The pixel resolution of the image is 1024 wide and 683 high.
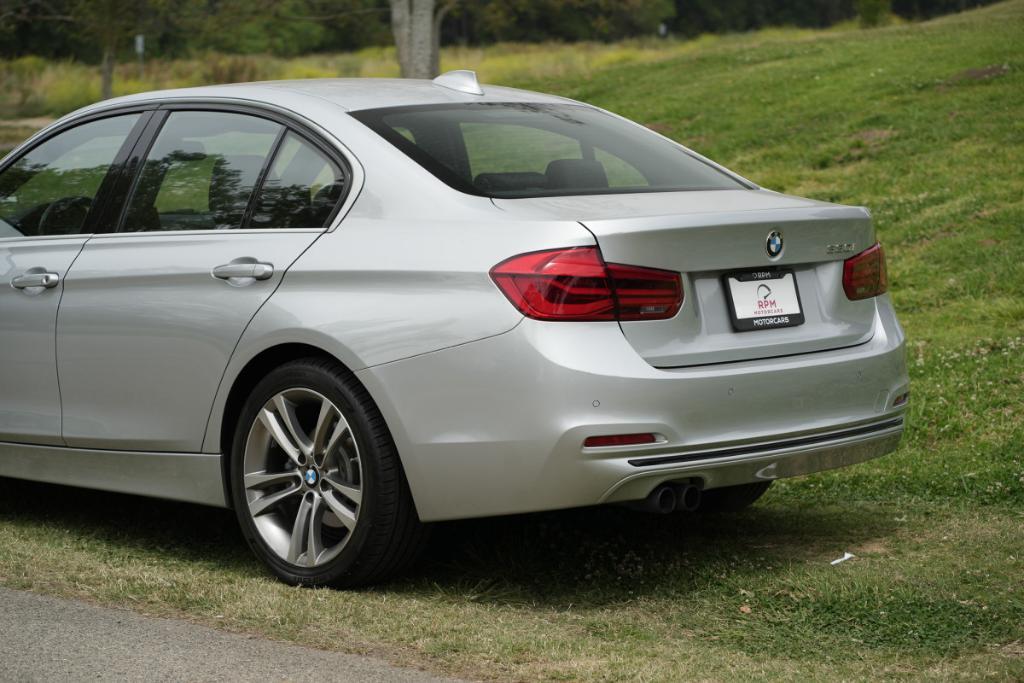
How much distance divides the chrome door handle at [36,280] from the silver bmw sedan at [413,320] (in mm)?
28

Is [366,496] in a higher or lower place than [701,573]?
higher

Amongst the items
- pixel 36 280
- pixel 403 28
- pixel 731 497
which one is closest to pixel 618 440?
pixel 731 497

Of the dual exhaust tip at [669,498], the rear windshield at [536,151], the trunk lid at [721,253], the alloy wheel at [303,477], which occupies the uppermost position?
the rear windshield at [536,151]

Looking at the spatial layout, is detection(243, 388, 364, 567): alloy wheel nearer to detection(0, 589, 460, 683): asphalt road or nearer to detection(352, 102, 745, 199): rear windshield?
detection(0, 589, 460, 683): asphalt road

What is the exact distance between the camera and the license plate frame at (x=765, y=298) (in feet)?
15.1

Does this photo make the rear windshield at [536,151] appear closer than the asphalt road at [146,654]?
No

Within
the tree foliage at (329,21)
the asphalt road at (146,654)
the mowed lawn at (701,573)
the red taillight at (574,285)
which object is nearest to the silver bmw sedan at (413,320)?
the red taillight at (574,285)

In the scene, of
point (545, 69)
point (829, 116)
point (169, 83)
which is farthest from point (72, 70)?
point (829, 116)

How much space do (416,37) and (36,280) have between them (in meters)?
11.2

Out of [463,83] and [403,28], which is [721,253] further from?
A: [403,28]

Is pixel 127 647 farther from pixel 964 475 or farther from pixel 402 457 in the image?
pixel 964 475

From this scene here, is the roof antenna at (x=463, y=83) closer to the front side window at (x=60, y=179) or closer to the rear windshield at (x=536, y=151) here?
the rear windshield at (x=536, y=151)

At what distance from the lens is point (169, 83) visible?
125 ft

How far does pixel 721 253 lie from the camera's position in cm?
455
